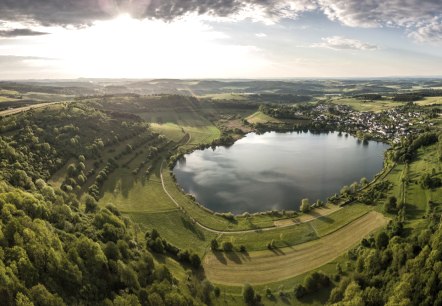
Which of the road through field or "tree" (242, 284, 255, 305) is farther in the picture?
the road through field

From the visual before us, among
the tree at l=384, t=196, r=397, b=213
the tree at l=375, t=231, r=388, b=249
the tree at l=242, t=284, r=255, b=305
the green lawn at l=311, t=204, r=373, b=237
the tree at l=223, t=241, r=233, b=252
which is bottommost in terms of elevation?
the tree at l=242, t=284, r=255, b=305

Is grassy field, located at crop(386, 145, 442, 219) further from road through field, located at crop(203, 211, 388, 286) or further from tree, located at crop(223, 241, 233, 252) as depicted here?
tree, located at crop(223, 241, 233, 252)

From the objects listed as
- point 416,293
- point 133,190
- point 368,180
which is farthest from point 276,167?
point 416,293

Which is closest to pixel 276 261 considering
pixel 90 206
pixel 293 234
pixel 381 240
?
pixel 293 234

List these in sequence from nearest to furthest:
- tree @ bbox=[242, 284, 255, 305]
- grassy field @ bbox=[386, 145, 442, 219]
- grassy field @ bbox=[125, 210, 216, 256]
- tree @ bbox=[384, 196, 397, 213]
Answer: tree @ bbox=[242, 284, 255, 305] → grassy field @ bbox=[125, 210, 216, 256] → tree @ bbox=[384, 196, 397, 213] → grassy field @ bbox=[386, 145, 442, 219]

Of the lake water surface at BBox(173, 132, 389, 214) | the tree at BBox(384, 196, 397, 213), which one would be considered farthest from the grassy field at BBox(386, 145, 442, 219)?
the lake water surface at BBox(173, 132, 389, 214)

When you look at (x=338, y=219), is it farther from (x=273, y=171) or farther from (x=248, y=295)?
(x=273, y=171)
